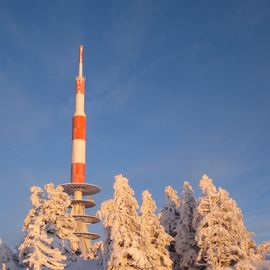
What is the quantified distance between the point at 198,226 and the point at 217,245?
290cm

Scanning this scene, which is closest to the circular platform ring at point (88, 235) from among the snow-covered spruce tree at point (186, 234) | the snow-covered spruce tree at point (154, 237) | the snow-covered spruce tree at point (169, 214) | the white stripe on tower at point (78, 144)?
the white stripe on tower at point (78, 144)

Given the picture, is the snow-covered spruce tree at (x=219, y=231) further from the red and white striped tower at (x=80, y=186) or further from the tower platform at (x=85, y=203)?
the tower platform at (x=85, y=203)

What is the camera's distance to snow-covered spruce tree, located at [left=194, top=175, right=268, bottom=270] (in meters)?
43.6

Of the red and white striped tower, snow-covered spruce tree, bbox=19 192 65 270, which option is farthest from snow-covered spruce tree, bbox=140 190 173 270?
the red and white striped tower

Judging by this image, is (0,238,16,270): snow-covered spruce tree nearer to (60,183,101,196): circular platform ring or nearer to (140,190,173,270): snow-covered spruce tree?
(140,190,173,270): snow-covered spruce tree

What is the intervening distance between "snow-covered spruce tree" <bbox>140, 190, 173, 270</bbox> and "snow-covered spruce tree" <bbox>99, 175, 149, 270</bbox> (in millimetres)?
2898

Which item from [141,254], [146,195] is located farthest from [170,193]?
[141,254]

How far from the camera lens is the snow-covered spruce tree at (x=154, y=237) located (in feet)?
151

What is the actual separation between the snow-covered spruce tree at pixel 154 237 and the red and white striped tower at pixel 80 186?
46441mm

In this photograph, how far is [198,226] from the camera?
46.4 m

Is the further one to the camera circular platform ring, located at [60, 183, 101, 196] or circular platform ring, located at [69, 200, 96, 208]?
circular platform ring, located at [69, 200, 96, 208]

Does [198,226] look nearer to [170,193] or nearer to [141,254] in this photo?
[141,254]

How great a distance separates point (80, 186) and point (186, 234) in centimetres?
4716

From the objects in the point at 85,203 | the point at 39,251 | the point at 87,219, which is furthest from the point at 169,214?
the point at 85,203
